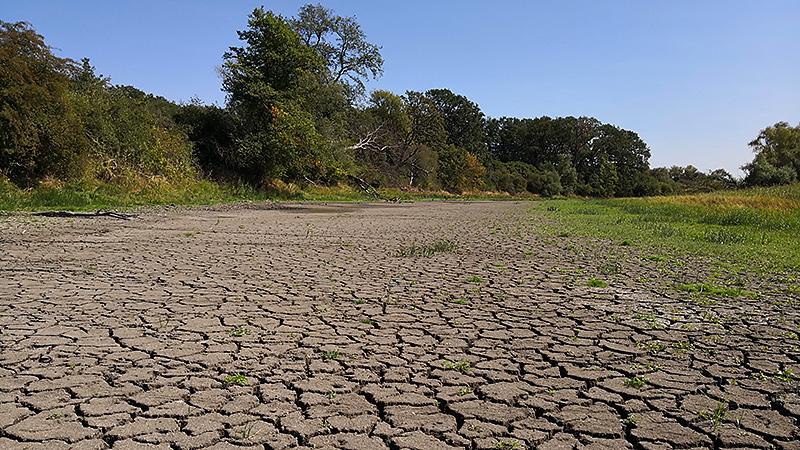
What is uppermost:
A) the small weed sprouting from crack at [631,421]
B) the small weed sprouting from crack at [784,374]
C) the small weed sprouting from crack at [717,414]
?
the small weed sprouting from crack at [784,374]

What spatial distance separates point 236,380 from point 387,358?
3.25 feet

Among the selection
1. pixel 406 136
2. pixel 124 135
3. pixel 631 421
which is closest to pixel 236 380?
pixel 631 421

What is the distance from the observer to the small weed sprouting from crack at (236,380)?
9.86 ft

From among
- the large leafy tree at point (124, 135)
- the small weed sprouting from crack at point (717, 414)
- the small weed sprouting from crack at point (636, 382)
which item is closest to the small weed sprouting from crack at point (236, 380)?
the small weed sprouting from crack at point (636, 382)

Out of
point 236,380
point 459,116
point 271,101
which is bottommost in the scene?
point 236,380

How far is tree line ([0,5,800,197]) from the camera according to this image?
17.2m

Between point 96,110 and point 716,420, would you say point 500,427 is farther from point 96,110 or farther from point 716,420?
point 96,110

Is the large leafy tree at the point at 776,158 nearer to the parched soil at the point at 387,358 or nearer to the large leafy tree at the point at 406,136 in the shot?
the large leafy tree at the point at 406,136

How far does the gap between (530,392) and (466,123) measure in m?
78.4

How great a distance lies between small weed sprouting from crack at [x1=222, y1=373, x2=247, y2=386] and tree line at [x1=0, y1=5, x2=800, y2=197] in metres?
17.2

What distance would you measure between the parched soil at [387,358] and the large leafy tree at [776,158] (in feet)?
147

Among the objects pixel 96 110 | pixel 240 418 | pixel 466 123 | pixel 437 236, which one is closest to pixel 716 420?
pixel 240 418

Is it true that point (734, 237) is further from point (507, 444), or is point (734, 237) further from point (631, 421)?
point (507, 444)

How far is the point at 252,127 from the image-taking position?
29.1 m
